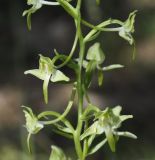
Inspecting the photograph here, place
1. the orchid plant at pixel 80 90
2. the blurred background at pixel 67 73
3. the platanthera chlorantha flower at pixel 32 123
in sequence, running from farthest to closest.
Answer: the blurred background at pixel 67 73 → the platanthera chlorantha flower at pixel 32 123 → the orchid plant at pixel 80 90

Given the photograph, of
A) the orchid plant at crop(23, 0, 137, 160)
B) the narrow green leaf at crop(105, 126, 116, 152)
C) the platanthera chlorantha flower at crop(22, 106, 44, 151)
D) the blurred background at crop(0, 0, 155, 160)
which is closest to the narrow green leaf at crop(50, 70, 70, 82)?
the orchid plant at crop(23, 0, 137, 160)

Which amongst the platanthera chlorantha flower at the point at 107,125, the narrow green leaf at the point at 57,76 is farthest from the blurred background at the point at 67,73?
the narrow green leaf at the point at 57,76

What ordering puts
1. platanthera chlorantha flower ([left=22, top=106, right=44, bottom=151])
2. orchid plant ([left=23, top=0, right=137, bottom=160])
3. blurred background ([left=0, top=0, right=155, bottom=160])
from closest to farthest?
1. orchid plant ([left=23, top=0, right=137, bottom=160])
2. platanthera chlorantha flower ([left=22, top=106, right=44, bottom=151])
3. blurred background ([left=0, top=0, right=155, bottom=160])

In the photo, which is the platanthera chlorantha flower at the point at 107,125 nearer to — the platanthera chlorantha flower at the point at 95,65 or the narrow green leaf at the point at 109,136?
the narrow green leaf at the point at 109,136

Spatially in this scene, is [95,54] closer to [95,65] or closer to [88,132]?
[95,65]

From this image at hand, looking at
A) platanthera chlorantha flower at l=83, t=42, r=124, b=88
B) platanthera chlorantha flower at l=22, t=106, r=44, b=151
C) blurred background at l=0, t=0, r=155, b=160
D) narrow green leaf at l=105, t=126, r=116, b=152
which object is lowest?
blurred background at l=0, t=0, r=155, b=160

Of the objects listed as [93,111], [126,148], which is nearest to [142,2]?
[126,148]

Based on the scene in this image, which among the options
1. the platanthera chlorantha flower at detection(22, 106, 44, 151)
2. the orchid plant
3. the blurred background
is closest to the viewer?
the orchid plant

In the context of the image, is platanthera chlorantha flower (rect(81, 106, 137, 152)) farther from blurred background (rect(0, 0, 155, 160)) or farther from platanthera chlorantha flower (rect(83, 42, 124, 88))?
blurred background (rect(0, 0, 155, 160))
